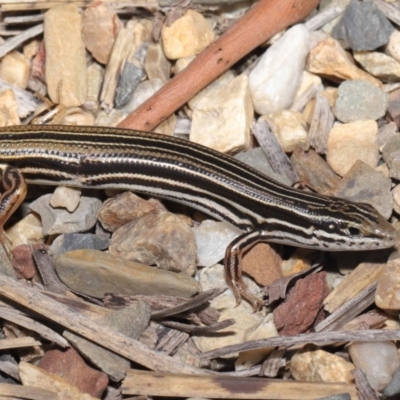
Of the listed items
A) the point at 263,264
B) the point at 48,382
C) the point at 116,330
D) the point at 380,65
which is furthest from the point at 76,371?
the point at 380,65

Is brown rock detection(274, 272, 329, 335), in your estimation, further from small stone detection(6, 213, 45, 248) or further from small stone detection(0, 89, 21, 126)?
small stone detection(0, 89, 21, 126)

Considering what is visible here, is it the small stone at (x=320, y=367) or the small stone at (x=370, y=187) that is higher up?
the small stone at (x=370, y=187)

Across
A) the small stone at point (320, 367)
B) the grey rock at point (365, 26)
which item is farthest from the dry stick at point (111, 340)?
the grey rock at point (365, 26)

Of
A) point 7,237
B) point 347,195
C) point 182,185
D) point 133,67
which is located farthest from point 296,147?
point 7,237

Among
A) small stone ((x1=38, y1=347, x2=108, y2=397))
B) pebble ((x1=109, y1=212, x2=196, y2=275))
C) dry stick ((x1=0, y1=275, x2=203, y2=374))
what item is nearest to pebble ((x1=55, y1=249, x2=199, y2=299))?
pebble ((x1=109, y1=212, x2=196, y2=275))

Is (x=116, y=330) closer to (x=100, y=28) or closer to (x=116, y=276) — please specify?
(x=116, y=276)

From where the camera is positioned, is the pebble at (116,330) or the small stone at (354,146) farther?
the small stone at (354,146)

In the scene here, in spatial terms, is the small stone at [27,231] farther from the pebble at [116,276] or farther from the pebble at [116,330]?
the pebble at [116,330]
